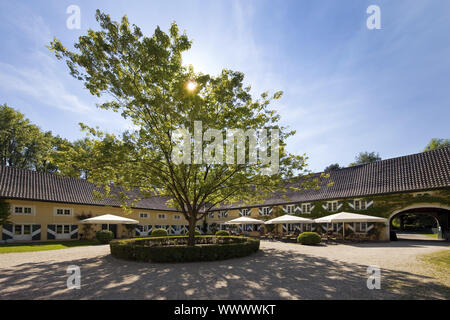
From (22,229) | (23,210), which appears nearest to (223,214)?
(22,229)

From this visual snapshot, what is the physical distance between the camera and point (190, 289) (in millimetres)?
6016

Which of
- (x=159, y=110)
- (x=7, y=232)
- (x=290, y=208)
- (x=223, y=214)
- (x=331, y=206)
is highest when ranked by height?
(x=159, y=110)

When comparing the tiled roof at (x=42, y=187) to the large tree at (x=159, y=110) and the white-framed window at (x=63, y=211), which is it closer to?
the white-framed window at (x=63, y=211)

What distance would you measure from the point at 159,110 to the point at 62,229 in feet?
62.1

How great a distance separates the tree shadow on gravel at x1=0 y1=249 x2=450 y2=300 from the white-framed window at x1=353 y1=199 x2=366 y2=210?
14.6m

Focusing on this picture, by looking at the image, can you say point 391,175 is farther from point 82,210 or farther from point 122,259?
point 82,210

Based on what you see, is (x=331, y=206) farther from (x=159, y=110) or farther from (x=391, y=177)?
(x=159, y=110)

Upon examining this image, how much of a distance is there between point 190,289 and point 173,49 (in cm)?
941

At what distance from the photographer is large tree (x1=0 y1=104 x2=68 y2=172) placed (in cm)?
3253

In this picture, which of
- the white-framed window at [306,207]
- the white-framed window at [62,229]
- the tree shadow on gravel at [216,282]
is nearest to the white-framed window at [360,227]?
the white-framed window at [306,207]

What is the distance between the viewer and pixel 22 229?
19.5m

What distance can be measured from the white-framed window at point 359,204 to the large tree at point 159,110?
1331cm
